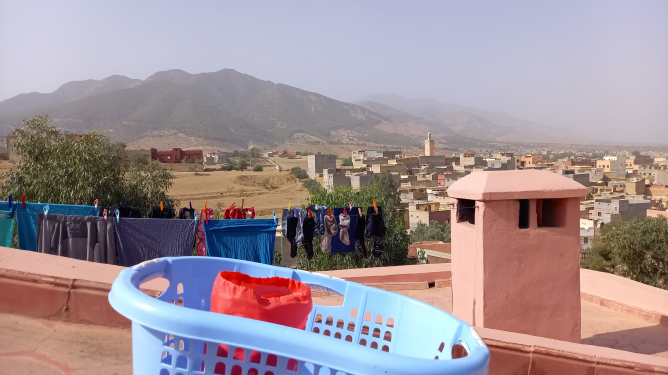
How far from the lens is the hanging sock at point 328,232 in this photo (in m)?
8.26

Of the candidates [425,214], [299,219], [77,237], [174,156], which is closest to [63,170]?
[77,237]

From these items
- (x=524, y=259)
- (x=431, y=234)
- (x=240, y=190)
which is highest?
(x=524, y=259)

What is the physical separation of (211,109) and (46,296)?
156595 mm

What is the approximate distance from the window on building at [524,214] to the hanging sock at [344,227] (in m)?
4.14

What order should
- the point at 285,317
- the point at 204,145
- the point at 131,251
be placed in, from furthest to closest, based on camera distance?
the point at 204,145, the point at 131,251, the point at 285,317

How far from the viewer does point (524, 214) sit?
4.45m

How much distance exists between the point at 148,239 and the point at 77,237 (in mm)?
886

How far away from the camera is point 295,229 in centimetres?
788

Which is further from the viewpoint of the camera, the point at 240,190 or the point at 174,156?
the point at 174,156

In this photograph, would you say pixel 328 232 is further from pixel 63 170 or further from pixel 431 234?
pixel 431 234

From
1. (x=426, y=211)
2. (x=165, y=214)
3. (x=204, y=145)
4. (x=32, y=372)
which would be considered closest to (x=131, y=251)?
(x=165, y=214)

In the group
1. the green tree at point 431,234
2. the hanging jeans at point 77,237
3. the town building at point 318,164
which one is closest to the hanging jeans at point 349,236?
the hanging jeans at point 77,237

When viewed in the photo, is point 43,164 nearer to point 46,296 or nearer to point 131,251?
point 131,251

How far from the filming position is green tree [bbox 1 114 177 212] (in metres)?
11.5
